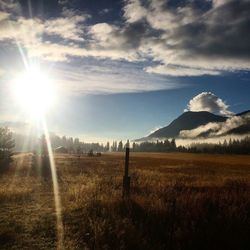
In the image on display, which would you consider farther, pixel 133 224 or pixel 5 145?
pixel 5 145

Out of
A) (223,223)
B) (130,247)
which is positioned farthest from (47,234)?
(223,223)

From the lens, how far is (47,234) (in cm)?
1002

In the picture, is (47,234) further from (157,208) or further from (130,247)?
(157,208)

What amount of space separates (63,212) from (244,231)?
5957 mm

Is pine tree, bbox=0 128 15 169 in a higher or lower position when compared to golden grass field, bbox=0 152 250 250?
higher

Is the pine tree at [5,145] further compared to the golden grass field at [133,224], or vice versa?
the pine tree at [5,145]

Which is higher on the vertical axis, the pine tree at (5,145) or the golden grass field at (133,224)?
the pine tree at (5,145)

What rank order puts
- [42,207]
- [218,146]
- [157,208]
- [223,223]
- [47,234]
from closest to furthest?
[47,234], [223,223], [157,208], [42,207], [218,146]

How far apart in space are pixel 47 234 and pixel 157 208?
11.9 feet

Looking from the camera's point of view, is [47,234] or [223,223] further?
[223,223]

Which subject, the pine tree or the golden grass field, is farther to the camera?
the pine tree

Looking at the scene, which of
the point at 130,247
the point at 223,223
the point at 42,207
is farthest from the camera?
the point at 42,207

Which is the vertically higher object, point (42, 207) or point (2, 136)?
point (2, 136)

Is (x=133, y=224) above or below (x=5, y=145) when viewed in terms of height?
below
